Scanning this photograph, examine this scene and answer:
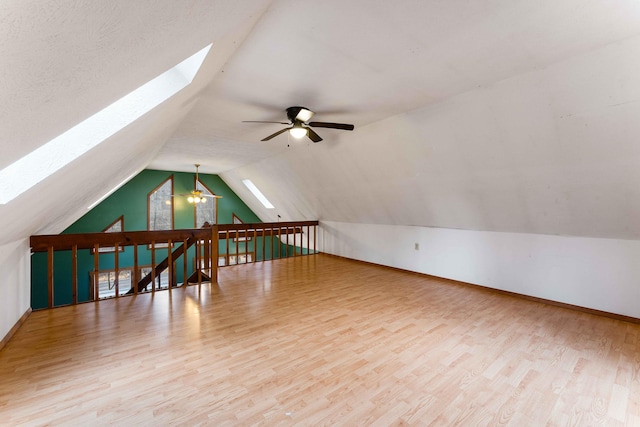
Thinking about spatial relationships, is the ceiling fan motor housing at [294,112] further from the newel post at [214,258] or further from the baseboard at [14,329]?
the baseboard at [14,329]

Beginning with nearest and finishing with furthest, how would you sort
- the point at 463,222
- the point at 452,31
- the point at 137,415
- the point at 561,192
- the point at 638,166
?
the point at 137,415, the point at 452,31, the point at 638,166, the point at 561,192, the point at 463,222

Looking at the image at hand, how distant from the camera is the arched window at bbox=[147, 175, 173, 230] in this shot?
305 inches

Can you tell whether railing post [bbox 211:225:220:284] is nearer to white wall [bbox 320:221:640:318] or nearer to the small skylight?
white wall [bbox 320:221:640:318]

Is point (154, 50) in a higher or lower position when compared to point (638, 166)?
higher

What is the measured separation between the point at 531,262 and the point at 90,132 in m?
4.85

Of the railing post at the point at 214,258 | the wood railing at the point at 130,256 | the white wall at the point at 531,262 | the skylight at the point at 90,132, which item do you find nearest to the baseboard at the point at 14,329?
the wood railing at the point at 130,256

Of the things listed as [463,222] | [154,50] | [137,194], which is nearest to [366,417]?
[154,50]

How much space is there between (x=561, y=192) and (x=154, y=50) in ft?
12.5

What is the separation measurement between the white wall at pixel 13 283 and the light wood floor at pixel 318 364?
164 mm

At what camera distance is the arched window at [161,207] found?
25.4ft

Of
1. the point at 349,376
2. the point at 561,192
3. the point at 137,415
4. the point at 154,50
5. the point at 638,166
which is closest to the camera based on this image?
the point at 154,50

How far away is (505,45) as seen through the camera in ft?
6.38

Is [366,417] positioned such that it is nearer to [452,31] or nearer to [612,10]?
[452,31]

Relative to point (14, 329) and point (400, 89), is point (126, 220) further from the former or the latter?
point (400, 89)
